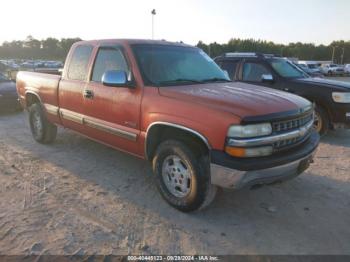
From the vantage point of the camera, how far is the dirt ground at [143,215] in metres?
3.13

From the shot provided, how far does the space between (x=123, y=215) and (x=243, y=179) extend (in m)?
1.41

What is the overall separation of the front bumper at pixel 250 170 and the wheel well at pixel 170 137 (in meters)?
0.28

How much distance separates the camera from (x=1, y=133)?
24.2 feet

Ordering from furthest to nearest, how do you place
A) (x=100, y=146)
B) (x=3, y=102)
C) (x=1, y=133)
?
(x=3, y=102)
(x=1, y=133)
(x=100, y=146)

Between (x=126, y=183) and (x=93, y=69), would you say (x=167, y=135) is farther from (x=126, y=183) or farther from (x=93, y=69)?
(x=93, y=69)

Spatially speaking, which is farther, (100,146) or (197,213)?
(100,146)

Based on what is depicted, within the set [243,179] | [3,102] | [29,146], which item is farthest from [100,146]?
[3,102]

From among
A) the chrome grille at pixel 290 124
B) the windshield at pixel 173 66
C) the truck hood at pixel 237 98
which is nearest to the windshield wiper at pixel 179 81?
the windshield at pixel 173 66

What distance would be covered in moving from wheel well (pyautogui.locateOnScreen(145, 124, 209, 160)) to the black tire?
9.83 ft

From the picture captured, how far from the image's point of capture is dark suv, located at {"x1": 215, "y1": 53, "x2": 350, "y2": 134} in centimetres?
681

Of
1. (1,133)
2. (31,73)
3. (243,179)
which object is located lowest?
(1,133)

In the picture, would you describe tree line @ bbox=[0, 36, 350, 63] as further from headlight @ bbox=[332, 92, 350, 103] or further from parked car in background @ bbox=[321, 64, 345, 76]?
headlight @ bbox=[332, 92, 350, 103]

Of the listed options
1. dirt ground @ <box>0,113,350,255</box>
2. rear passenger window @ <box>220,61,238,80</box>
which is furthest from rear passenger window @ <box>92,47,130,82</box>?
rear passenger window @ <box>220,61,238,80</box>

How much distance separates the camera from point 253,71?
26.1ft
